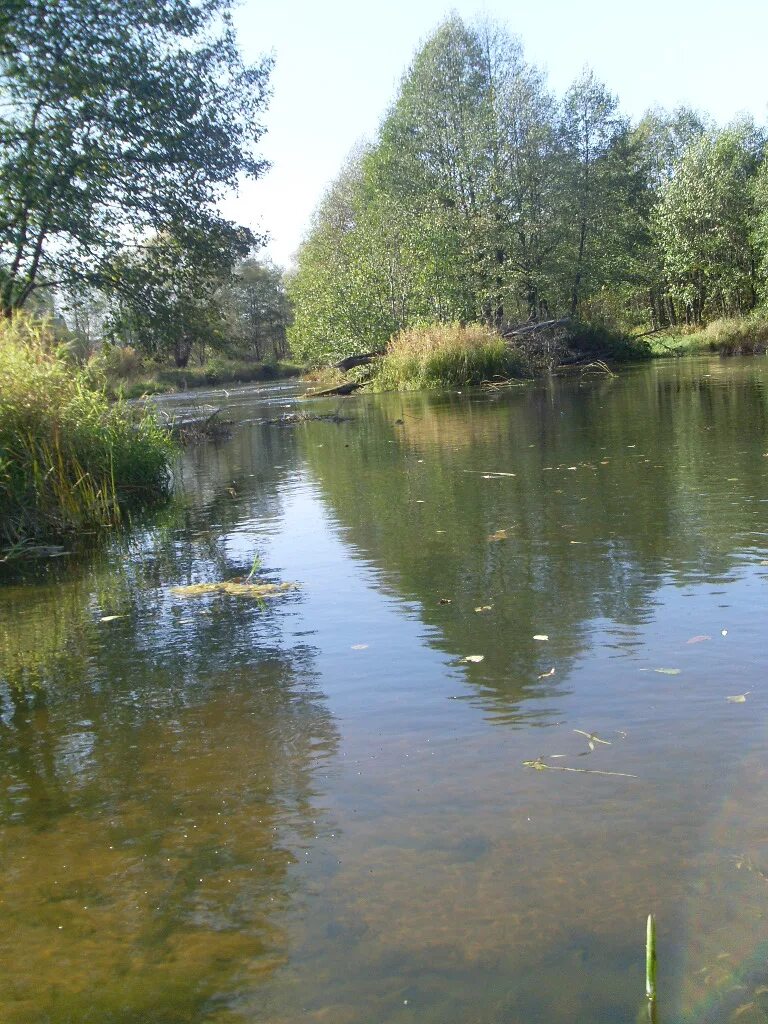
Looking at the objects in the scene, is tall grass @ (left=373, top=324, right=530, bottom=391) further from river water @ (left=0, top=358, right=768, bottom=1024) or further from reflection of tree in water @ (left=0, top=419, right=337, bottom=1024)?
reflection of tree in water @ (left=0, top=419, right=337, bottom=1024)

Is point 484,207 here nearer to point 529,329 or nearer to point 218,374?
point 529,329

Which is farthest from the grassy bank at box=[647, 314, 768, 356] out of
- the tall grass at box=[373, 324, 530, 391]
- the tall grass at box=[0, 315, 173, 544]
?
the tall grass at box=[0, 315, 173, 544]

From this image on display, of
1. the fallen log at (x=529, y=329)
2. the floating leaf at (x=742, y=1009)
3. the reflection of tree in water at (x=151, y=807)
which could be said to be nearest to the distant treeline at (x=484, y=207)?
the fallen log at (x=529, y=329)

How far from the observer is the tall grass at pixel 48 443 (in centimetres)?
828

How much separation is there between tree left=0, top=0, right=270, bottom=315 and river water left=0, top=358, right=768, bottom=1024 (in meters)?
9.25

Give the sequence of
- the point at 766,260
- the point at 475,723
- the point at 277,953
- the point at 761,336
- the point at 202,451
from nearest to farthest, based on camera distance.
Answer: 1. the point at 277,953
2. the point at 475,723
3. the point at 202,451
4. the point at 761,336
5. the point at 766,260

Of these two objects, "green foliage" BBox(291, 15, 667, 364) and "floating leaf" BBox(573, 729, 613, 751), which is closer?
"floating leaf" BBox(573, 729, 613, 751)

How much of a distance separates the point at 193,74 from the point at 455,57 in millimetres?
23169

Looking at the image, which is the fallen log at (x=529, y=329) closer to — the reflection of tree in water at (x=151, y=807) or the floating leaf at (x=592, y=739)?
the reflection of tree in water at (x=151, y=807)

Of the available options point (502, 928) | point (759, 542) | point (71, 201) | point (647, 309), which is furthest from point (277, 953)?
point (647, 309)

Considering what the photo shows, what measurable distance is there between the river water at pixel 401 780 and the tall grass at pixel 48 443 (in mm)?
1498

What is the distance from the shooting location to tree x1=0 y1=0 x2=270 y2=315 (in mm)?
13617

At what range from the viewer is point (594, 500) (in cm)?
786

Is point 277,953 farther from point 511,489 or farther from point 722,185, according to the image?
point 722,185
